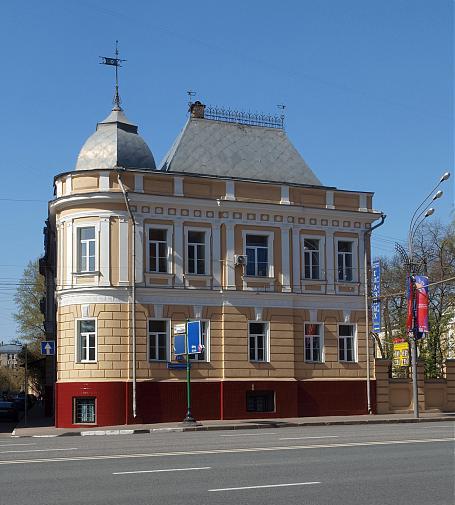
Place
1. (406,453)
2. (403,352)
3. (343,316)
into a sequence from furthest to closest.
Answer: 1. (403,352)
2. (343,316)
3. (406,453)

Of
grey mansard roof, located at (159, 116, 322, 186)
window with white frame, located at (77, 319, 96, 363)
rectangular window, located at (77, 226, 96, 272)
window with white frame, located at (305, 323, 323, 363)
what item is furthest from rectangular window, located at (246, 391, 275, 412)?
grey mansard roof, located at (159, 116, 322, 186)

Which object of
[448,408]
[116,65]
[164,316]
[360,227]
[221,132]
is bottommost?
[448,408]

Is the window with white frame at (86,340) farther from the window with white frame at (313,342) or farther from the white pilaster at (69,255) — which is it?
the window with white frame at (313,342)

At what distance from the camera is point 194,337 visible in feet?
110

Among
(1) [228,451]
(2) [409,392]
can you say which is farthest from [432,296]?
(1) [228,451]

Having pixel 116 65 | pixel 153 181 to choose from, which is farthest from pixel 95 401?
pixel 116 65

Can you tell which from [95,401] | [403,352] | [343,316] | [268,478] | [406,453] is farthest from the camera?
[403,352]

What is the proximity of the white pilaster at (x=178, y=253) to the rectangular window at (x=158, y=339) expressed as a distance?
1733 mm

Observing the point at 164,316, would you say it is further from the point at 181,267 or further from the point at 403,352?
the point at 403,352

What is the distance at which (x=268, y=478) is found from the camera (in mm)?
14484

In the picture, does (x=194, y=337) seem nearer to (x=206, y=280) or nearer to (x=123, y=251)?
(x=206, y=280)

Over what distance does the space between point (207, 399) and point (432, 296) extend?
83.3ft

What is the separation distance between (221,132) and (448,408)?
16.0 metres

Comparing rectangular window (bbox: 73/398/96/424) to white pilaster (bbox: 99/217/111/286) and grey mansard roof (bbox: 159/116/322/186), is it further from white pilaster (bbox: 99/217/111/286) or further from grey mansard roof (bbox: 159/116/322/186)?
grey mansard roof (bbox: 159/116/322/186)
